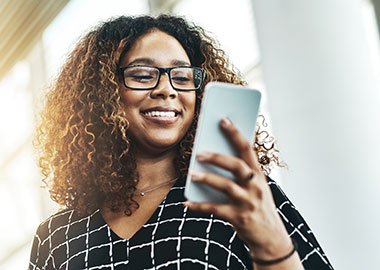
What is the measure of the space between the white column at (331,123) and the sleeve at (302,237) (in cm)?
112

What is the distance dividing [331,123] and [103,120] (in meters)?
1.17

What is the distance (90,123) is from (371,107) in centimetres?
128

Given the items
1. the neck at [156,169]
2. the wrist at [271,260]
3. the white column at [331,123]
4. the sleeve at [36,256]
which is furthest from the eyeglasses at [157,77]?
the white column at [331,123]

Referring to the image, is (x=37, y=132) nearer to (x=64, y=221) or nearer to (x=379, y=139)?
(x=64, y=221)

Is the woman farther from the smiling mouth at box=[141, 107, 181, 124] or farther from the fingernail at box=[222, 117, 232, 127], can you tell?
the fingernail at box=[222, 117, 232, 127]

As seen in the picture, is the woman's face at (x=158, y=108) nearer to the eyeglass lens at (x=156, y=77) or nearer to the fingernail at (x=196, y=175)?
the eyeglass lens at (x=156, y=77)

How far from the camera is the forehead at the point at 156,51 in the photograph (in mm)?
1358

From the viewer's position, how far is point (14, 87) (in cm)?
582

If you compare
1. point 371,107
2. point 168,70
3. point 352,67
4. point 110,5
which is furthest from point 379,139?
point 110,5

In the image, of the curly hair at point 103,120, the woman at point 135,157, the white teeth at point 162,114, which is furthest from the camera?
the curly hair at point 103,120

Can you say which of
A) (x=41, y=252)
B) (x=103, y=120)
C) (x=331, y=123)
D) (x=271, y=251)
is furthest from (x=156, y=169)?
(x=331, y=123)

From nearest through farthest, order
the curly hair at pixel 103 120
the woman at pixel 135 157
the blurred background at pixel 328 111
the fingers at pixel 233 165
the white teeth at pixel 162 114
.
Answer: the fingers at pixel 233 165 < the woman at pixel 135 157 < the white teeth at pixel 162 114 < the curly hair at pixel 103 120 < the blurred background at pixel 328 111

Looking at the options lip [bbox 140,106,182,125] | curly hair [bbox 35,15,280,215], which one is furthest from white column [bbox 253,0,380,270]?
lip [bbox 140,106,182,125]

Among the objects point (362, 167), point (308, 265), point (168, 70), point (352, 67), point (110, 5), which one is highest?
point (110, 5)
